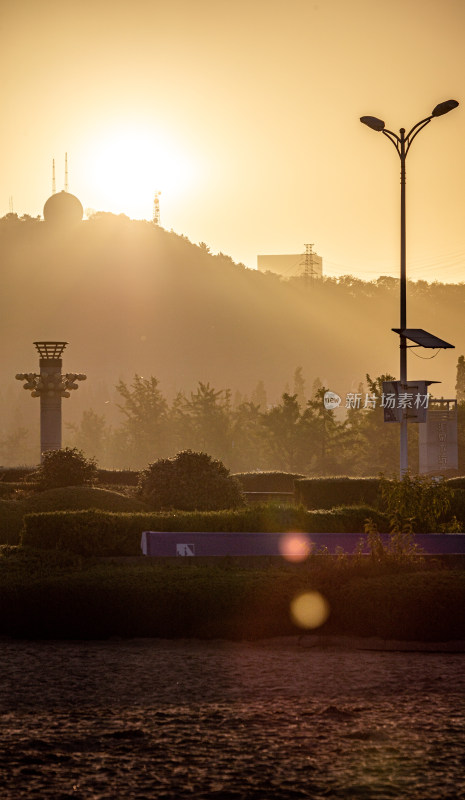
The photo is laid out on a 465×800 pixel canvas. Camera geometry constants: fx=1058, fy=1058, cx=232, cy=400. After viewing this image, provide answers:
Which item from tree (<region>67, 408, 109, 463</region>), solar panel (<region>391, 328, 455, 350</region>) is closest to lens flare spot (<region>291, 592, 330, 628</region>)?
solar panel (<region>391, 328, 455, 350</region>)

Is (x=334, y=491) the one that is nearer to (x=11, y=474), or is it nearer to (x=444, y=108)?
(x=444, y=108)

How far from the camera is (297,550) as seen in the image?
68.3 ft

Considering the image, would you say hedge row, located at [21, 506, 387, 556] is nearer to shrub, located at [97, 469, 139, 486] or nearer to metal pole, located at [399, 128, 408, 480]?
metal pole, located at [399, 128, 408, 480]

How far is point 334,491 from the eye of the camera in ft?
99.6

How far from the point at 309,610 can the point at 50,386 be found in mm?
26593

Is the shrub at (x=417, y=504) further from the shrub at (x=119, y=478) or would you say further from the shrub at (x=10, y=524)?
the shrub at (x=119, y=478)

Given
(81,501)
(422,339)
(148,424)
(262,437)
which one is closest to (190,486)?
(81,501)

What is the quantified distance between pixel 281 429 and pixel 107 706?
7494cm

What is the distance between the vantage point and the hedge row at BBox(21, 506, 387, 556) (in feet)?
62.7

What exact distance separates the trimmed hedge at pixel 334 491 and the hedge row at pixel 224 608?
49.5ft

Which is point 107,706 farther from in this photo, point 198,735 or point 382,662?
point 382,662

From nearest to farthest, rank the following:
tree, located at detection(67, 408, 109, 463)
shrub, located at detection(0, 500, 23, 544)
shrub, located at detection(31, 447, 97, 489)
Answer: shrub, located at detection(0, 500, 23, 544)
shrub, located at detection(31, 447, 97, 489)
tree, located at detection(67, 408, 109, 463)

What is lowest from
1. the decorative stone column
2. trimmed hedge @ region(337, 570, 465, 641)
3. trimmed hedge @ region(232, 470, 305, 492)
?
trimmed hedge @ region(337, 570, 465, 641)

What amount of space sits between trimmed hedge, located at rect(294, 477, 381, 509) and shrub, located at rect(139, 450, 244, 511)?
464cm
